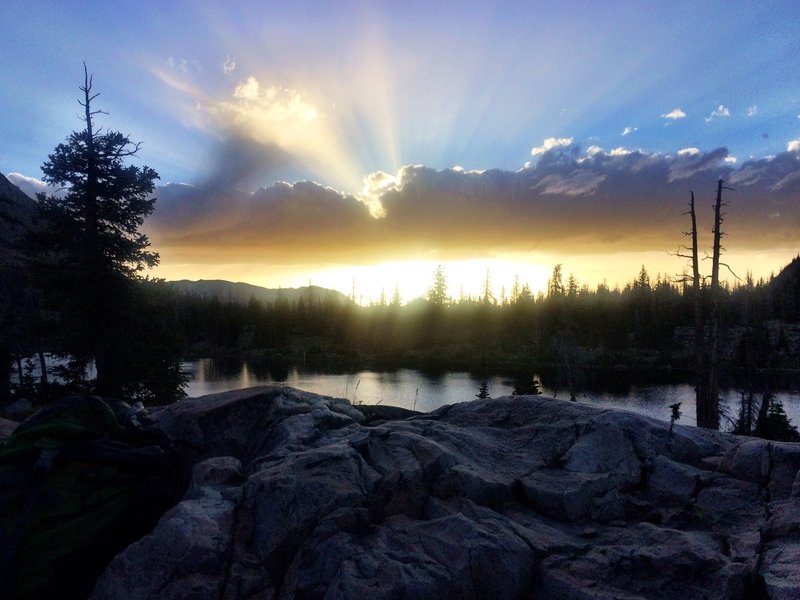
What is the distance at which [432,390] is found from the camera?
4519cm

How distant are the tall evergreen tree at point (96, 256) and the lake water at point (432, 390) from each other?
14.0 metres

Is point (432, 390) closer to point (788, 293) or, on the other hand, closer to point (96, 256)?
point (96, 256)

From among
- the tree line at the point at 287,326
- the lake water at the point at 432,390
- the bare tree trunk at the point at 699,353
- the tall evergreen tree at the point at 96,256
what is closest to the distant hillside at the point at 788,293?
the tree line at the point at 287,326

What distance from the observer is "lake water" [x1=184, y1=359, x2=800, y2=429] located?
35250 mm

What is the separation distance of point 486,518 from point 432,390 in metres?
41.8

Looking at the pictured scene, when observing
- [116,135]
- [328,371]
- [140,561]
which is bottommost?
[328,371]

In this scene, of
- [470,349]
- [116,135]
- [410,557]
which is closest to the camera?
[410,557]

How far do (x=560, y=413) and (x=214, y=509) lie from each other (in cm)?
390

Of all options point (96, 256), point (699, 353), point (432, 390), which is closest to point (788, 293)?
point (432, 390)

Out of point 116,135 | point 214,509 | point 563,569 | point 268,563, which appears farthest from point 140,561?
point 116,135

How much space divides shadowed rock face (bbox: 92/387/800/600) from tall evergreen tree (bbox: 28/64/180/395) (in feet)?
55.9

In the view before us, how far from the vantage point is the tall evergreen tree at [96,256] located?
1927cm

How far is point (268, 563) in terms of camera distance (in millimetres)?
3703

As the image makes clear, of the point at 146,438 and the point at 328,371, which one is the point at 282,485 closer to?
the point at 146,438
